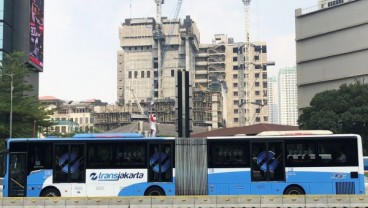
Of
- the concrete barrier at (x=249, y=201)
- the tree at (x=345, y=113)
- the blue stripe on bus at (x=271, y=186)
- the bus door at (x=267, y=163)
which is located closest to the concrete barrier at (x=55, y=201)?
the blue stripe on bus at (x=271, y=186)

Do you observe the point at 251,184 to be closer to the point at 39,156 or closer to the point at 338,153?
the point at 338,153

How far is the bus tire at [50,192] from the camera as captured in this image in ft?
72.7

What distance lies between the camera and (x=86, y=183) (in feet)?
73.0

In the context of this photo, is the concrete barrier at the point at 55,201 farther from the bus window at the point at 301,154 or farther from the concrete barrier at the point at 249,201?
the bus window at the point at 301,154

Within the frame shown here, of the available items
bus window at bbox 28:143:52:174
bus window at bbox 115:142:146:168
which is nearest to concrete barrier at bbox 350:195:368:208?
bus window at bbox 115:142:146:168

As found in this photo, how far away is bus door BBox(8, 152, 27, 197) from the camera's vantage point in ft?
72.6

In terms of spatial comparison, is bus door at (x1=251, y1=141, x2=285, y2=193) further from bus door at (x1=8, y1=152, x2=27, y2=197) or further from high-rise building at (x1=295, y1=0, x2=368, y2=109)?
high-rise building at (x1=295, y1=0, x2=368, y2=109)

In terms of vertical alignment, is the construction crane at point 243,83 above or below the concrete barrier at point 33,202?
above

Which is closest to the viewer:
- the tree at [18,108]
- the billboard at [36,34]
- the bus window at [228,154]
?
the bus window at [228,154]

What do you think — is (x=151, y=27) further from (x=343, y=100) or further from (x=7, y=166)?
(x=7, y=166)

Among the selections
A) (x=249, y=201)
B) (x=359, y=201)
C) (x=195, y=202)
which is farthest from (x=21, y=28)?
(x=359, y=201)

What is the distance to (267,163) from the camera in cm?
2252

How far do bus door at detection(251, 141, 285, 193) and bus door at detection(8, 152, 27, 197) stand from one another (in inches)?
417

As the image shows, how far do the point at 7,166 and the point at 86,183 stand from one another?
374 cm
